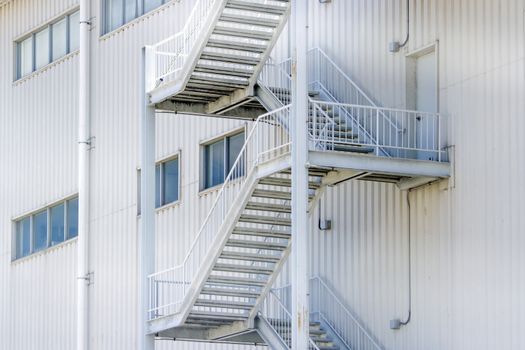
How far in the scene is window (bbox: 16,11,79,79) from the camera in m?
44.3

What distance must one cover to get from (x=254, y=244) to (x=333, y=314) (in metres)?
2.76

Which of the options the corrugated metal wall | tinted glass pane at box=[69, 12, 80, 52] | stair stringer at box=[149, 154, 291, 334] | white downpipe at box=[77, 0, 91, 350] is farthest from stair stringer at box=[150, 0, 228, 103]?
tinted glass pane at box=[69, 12, 80, 52]

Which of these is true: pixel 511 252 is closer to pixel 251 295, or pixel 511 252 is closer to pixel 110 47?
pixel 251 295

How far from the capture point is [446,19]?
29.4 metres

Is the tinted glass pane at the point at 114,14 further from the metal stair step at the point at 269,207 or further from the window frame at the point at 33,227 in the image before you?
the metal stair step at the point at 269,207

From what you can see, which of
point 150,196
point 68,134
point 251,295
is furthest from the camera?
point 68,134

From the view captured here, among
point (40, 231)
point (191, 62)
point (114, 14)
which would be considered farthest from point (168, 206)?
point (40, 231)

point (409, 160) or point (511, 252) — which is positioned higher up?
point (409, 160)

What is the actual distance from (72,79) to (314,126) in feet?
55.3

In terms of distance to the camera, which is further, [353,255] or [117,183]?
[117,183]

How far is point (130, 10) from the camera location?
41.0 m

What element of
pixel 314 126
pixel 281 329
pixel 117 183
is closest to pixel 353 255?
pixel 281 329

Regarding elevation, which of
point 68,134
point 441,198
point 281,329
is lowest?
point 281,329

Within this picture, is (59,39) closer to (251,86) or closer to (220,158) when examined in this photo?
(220,158)
